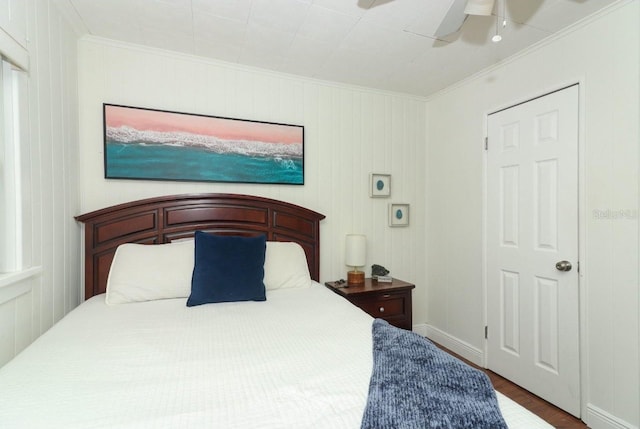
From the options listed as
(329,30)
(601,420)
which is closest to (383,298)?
(601,420)

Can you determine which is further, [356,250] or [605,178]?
[356,250]

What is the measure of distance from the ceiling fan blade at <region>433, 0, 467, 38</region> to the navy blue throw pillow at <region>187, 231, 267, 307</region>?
5.44ft

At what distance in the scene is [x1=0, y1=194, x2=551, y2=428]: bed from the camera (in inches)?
31.3

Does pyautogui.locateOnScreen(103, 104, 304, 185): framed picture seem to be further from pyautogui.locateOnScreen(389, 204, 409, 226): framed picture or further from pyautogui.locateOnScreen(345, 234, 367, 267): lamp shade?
pyautogui.locateOnScreen(389, 204, 409, 226): framed picture

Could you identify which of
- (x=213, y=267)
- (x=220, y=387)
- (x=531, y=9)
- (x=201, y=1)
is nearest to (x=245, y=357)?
(x=220, y=387)

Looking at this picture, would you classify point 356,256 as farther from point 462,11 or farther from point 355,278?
point 462,11

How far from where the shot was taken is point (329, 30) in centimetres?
200

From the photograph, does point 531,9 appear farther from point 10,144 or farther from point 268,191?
point 10,144

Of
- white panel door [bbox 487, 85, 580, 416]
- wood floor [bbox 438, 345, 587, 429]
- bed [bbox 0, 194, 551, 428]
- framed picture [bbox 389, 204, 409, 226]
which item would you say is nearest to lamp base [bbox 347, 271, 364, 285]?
bed [bbox 0, 194, 551, 428]

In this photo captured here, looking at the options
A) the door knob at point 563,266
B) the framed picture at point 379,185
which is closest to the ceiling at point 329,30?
the framed picture at point 379,185

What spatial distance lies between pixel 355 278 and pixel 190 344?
1.61 metres

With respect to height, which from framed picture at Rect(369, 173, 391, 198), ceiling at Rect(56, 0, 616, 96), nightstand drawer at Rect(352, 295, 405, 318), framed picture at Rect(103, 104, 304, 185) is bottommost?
nightstand drawer at Rect(352, 295, 405, 318)

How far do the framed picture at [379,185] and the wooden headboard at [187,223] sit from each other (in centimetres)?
63

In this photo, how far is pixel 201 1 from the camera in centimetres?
173
